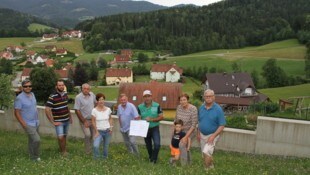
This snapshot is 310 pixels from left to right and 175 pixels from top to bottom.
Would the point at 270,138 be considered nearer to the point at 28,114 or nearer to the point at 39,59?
the point at 28,114

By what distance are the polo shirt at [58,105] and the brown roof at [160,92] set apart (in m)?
27.7

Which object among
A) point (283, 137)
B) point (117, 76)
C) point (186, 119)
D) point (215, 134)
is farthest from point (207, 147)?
point (117, 76)

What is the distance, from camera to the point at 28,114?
915 centimetres

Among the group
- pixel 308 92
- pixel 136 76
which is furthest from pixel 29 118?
pixel 136 76

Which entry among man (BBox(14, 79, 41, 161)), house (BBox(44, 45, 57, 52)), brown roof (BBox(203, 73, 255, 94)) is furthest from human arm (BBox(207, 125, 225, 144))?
house (BBox(44, 45, 57, 52))

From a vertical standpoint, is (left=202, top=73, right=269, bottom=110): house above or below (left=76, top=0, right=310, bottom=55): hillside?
below

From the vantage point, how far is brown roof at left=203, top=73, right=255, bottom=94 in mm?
69125

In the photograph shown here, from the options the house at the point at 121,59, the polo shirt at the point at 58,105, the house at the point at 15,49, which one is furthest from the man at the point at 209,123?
the house at the point at 15,49

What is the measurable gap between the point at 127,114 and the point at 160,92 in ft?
93.7

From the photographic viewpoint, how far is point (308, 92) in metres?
46.1

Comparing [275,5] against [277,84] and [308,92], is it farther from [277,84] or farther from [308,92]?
[308,92]

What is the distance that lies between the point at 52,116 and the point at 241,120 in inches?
566

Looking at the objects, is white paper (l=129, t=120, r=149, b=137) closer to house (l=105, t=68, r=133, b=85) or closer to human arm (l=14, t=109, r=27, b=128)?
human arm (l=14, t=109, r=27, b=128)

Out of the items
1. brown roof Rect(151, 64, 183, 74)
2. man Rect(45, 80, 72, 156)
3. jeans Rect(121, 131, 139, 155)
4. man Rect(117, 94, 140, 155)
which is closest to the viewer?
man Rect(45, 80, 72, 156)
